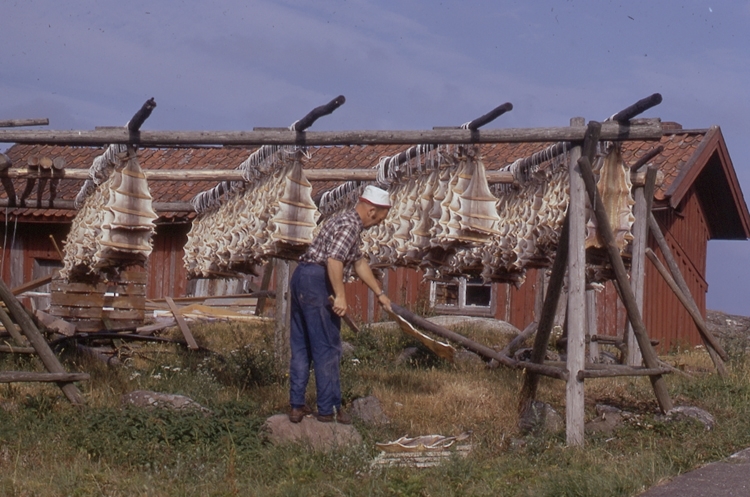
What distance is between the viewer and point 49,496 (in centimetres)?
590

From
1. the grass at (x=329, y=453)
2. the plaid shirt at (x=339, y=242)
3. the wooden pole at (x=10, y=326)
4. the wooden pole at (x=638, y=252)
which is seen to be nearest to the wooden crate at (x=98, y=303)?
the wooden pole at (x=10, y=326)

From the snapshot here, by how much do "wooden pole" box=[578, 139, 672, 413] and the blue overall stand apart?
2.25 m

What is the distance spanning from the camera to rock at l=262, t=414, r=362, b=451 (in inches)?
283

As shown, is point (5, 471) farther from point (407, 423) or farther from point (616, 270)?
point (616, 270)

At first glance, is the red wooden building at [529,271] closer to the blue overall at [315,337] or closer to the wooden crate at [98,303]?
the wooden crate at [98,303]

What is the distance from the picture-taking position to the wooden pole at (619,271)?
24.9 feet

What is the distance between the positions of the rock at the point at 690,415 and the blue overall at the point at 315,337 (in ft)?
9.44

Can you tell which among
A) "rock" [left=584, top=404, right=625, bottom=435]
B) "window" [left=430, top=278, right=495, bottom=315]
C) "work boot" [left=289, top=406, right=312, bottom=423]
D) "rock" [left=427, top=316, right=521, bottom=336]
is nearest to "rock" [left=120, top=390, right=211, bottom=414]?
"work boot" [left=289, top=406, right=312, bottom=423]

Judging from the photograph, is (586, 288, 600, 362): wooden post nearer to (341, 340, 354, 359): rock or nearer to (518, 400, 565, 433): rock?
(341, 340, 354, 359): rock

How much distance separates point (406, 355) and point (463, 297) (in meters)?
6.59

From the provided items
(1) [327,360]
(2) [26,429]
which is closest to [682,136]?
(1) [327,360]

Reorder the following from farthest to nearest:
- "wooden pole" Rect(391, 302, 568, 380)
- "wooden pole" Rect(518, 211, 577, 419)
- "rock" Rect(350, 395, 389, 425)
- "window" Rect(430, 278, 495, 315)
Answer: "window" Rect(430, 278, 495, 315)
"rock" Rect(350, 395, 389, 425)
"wooden pole" Rect(518, 211, 577, 419)
"wooden pole" Rect(391, 302, 568, 380)

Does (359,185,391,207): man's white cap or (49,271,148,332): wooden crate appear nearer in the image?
(359,185,391,207): man's white cap

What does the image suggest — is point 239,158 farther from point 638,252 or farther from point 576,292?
point 576,292
